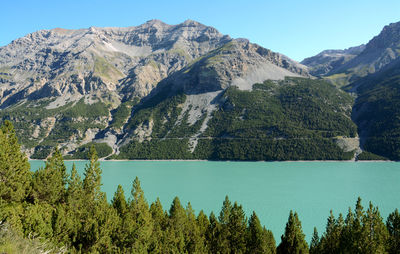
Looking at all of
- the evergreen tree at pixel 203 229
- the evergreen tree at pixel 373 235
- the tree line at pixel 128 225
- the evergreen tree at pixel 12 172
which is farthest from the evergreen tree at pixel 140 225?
the evergreen tree at pixel 373 235

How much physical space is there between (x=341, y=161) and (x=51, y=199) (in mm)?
175687

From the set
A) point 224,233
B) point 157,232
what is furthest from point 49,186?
point 224,233

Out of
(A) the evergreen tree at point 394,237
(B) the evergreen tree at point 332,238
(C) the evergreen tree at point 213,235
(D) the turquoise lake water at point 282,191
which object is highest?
(A) the evergreen tree at point 394,237

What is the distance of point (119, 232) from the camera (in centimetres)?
3231

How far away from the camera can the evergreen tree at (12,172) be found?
111 ft

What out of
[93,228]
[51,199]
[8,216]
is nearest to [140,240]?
[93,228]

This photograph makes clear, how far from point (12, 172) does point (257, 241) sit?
1350 inches

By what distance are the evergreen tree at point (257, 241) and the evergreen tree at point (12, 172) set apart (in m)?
30.9

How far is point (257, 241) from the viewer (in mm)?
35750

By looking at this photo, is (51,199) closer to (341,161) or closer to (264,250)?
(264,250)

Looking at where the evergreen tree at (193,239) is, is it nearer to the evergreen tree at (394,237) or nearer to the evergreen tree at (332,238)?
the evergreen tree at (332,238)

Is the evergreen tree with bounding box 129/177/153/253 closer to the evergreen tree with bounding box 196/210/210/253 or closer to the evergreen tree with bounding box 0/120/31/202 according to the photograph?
the evergreen tree with bounding box 196/210/210/253

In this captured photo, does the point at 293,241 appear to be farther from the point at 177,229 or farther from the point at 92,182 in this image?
the point at 92,182

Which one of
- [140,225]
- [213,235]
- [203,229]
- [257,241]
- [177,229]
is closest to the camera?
[140,225]
